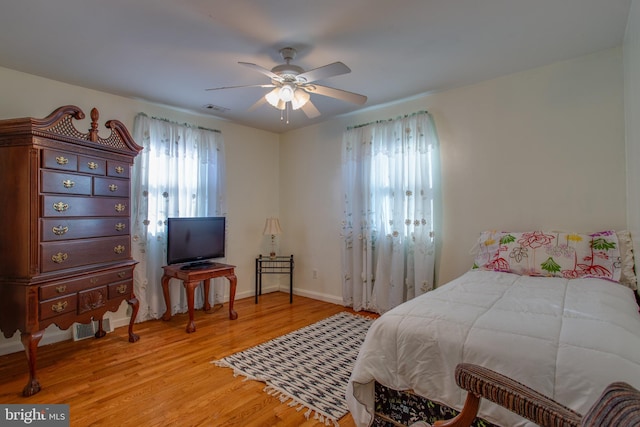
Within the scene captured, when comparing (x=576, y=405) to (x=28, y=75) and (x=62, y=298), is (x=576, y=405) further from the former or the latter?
(x=28, y=75)

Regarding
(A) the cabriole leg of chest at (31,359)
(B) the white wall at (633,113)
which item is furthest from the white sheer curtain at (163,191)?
(B) the white wall at (633,113)

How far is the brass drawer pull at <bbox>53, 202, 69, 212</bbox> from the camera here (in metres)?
2.51

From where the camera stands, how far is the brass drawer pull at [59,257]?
2.49 metres

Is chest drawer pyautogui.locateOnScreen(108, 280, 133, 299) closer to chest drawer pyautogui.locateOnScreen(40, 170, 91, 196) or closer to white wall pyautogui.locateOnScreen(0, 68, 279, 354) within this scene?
white wall pyautogui.locateOnScreen(0, 68, 279, 354)

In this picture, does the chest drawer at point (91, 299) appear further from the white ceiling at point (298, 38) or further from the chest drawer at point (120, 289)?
the white ceiling at point (298, 38)

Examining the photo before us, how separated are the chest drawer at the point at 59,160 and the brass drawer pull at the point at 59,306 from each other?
1030 mm

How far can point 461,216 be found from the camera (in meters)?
3.36

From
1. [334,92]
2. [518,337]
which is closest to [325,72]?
[334,92]

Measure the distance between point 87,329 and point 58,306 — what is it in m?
0.92

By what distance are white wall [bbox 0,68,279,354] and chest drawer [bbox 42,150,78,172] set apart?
0.85 m

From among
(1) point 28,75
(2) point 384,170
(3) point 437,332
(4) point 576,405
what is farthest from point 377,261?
(1) point 28,75

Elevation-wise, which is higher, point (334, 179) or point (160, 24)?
point (160, 24)

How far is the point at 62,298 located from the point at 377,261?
2995 mm

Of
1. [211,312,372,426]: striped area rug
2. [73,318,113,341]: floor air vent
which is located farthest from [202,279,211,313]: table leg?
[211,312,372,426]: striped area rug
